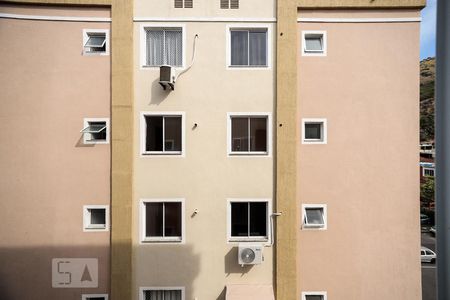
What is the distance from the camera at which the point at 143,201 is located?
7.13 meters

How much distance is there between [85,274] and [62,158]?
3310 mm

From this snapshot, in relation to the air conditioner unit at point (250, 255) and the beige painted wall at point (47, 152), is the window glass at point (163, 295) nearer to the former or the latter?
the beige painted wall at point (47, 152)

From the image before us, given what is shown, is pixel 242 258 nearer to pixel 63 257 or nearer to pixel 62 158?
pixel 63 257

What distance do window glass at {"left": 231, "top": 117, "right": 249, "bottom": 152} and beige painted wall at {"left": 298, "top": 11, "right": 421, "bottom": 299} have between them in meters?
1.55

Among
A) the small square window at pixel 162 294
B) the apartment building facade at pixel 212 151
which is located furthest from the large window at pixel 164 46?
the small square window at pixel 162 294

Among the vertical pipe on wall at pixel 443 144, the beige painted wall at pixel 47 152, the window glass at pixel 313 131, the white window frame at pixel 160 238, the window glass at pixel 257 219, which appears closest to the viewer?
the vertical pipe on wall at pixel 443 144

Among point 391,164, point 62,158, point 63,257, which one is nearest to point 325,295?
point 391,164

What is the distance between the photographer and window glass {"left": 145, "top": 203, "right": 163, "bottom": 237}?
23.5ft

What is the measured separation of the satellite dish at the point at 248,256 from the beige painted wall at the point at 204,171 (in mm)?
318

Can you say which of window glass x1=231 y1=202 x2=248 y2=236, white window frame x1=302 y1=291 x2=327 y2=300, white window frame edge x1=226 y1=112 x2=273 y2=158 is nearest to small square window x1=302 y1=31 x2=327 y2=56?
white window frame edge x1=226 y1=112 x2=273 y2=158

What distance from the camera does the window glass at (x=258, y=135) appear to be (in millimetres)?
7250

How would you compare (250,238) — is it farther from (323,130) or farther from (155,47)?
(155,47)

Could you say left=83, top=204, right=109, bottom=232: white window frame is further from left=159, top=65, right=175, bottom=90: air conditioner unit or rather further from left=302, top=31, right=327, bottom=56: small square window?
left=302, top=31, right=327, bottom=56: small square window

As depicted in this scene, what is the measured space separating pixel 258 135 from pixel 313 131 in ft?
5.27
